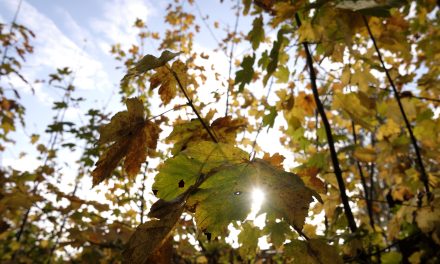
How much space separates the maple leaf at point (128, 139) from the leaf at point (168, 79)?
0.59ft

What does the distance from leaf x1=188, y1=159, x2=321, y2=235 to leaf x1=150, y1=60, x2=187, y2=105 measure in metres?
0.57

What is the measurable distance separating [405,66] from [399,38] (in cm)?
327

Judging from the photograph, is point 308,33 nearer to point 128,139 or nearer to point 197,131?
point 197,131

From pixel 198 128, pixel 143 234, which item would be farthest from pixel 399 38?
pixel 143 234

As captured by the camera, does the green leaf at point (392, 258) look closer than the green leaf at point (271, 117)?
No

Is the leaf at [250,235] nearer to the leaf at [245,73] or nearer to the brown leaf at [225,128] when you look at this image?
the brown leaf at [225,128]

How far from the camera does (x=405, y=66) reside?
4.68 m

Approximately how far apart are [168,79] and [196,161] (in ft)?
1.88

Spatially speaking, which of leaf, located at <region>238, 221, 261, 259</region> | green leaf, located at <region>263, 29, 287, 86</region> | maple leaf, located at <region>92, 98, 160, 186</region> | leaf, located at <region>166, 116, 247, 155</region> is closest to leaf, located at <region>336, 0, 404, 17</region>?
green leaf, located at <region>263, 29, 287, 86</region>

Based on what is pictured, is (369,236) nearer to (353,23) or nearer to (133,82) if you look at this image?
(353,23)

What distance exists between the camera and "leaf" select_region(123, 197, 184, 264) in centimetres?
61

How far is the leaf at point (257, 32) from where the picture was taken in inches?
77.4

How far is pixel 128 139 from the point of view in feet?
3.48

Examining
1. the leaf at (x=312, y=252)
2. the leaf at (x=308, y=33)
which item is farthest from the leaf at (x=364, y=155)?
the leaf at (x=312, y=252)
